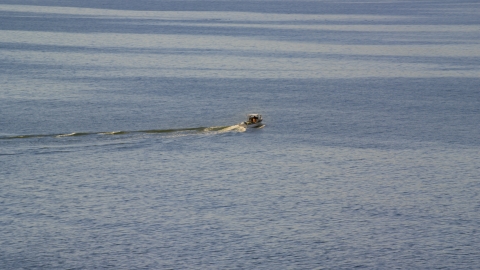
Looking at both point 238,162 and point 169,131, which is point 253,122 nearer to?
point 169,131

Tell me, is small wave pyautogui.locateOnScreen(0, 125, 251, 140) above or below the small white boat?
below

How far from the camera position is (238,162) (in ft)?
143

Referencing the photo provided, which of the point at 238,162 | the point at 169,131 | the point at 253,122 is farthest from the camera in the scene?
the point at 253,122

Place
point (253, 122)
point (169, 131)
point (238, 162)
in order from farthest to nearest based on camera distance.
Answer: point (253, 122), point (169, 131), point (238, 162)

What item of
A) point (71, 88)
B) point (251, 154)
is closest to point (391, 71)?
point (71, 88)

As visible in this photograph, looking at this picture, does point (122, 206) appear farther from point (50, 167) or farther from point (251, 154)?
point (251, 154)

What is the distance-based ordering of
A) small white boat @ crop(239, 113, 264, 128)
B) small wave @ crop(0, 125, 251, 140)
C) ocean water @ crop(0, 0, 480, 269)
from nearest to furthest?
ocean water @ crop(0, 0, 480, 269) → small wave @ crop(0, 125, 251, 140) → small white boat @ crop(239, 113, 264, 128)

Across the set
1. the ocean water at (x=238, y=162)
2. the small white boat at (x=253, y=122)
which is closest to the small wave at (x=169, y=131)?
the ocean water at (x=238, y=162)

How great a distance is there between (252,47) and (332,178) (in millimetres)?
54774

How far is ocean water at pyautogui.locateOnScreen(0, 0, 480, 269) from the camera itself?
104 feet

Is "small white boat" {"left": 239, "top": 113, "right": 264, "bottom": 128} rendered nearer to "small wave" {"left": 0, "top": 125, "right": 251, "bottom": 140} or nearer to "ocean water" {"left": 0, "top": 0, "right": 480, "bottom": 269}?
"small wave" {"left": 0, "top": 125, "right": 251, "bottom": 140}

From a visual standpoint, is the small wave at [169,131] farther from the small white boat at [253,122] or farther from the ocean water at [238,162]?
the small white boat at [253,122]

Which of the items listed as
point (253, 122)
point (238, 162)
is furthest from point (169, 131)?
point (238, 162)

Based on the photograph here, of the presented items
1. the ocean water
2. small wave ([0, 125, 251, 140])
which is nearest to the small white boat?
small wave ([0, 125, 251, 140])
